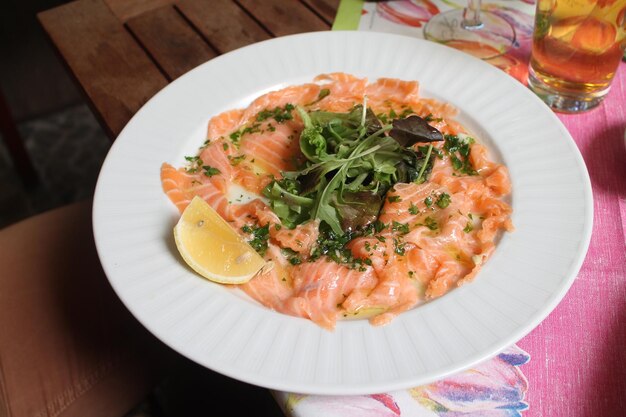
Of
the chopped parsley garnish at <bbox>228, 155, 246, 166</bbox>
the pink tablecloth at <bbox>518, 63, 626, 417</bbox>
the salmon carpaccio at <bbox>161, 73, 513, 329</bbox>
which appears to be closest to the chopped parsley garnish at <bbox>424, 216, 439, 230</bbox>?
the salmon carpaccio at <bbox>161, 73, 513, 329</bbox>

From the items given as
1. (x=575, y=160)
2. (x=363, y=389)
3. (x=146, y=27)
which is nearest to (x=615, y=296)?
(x=575, y=160)

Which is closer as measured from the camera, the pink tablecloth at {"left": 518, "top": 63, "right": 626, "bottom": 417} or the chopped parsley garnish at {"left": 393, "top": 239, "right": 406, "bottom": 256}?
the pink tablecloth at {"left": 518, "top": 63, "right": 626, "bottom": 417}

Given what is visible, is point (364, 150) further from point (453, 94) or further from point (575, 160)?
point (575, 160)

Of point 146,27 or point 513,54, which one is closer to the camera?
point 513,54

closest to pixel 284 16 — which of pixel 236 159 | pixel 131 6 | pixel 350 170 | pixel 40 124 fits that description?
pixel 131 6

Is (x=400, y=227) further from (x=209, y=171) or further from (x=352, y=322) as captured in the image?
(x=209, y=171)

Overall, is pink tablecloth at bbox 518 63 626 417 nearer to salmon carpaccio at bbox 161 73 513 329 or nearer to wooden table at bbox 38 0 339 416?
salmon carpaccio at bbox 161 73 513 329
